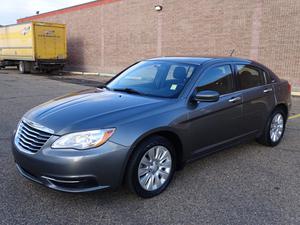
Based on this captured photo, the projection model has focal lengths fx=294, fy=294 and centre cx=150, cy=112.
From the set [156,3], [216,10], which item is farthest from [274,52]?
[156,3]

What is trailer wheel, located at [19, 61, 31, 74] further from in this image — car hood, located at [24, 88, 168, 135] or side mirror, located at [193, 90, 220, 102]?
side mirror, located at [193, 90, 220, 102]

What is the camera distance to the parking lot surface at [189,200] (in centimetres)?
294

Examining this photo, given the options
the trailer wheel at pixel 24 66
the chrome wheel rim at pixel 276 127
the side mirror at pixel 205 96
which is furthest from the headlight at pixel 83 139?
the trailer wheel at pixel 24 66

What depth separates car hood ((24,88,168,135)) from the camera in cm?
301

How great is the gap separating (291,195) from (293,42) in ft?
36.7

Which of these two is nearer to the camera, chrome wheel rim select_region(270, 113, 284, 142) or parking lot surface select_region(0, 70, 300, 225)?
parking lot surface select_region(0, 70, 300, 225)

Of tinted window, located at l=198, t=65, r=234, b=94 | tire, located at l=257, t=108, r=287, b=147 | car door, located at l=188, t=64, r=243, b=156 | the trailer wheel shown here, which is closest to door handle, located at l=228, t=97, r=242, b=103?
car door, located at l=188, t=64, r=243, b=156

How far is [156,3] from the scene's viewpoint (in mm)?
18828

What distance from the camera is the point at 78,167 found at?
9.29 feet

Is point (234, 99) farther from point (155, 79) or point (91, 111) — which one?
point (91, 111)

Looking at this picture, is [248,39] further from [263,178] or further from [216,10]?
[263,178]

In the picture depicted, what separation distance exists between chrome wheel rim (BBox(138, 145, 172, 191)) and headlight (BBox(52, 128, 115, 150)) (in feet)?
1.84

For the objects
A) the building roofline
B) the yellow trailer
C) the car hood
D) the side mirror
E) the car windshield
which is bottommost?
the car hood

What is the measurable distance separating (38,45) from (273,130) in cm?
1873
